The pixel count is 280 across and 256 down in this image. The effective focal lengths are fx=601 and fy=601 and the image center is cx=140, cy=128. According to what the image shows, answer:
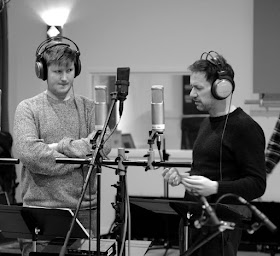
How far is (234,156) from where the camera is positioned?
272 cm

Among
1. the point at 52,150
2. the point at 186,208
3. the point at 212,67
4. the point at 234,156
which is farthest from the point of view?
the point at 52,150

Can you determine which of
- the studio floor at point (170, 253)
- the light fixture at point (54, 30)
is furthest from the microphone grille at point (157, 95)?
the light fixture at point (54, 30)

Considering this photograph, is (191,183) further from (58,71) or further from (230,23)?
(230,23)

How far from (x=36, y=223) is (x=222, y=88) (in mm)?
1035

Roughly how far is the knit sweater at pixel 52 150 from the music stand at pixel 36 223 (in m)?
0.31

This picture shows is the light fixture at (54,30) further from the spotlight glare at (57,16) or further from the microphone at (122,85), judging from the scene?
the microphone at (122,85)

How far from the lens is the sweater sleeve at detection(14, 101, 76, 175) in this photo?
299 centimetres

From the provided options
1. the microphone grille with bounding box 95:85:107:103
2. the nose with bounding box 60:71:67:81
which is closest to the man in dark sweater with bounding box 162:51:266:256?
the microphone grille with bounding box 95:85:107:103

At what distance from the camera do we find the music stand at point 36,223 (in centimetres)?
258

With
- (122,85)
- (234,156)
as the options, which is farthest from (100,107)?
(234,156)

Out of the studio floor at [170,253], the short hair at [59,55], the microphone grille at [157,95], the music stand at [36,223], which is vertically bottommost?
the studio floor at [170,253]

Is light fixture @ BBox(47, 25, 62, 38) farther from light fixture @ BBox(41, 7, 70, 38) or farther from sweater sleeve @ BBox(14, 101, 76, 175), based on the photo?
sweater sleeve @ BBox(14, 101, 76, 175)

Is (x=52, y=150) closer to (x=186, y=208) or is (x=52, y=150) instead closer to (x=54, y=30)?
(x=186, y=208)

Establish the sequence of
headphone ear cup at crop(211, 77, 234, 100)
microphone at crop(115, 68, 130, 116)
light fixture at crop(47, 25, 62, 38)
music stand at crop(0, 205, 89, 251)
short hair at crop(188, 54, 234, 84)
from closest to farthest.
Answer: microphone at crop(115, 68, 130, 116) < music stand at crop(0, 205, 89, 251) < headphone ear cup at crop(211, 77, 234, 100) < short hair at crop(188, 54, 234, 84) < light fixture at crop(47, 25, 62, 38)
